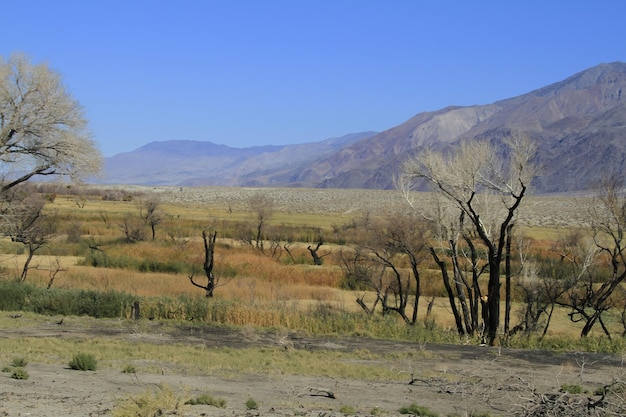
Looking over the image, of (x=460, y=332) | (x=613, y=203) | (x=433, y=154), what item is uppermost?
(x=433, y=154)

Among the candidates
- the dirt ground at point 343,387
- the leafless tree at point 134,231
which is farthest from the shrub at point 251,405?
the leafless tree at point 134,231

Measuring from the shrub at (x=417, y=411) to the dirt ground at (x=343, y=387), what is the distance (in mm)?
243

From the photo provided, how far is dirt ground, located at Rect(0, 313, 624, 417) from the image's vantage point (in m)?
11.4

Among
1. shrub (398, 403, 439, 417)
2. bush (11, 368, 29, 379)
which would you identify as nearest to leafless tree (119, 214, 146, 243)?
bush (11, 368, 29, 379)

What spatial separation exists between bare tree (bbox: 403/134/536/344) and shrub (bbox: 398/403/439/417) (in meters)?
11.1

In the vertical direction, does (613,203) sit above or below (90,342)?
above

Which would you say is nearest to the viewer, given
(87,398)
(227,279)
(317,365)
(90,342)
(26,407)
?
(26,407)

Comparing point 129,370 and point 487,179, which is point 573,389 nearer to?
point 129,370

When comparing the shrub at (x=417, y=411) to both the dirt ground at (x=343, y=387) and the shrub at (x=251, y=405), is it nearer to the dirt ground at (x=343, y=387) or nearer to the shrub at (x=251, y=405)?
the dirt ground at (x=343, y=387)

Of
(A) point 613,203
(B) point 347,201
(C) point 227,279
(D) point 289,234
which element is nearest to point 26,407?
(A) point 613,203

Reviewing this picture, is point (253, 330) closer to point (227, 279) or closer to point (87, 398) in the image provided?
point (87, 398)

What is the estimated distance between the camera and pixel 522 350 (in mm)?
20859

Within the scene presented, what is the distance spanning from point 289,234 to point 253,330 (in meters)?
38.9

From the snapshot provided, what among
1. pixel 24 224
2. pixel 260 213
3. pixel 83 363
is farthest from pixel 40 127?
pixel 260 213
